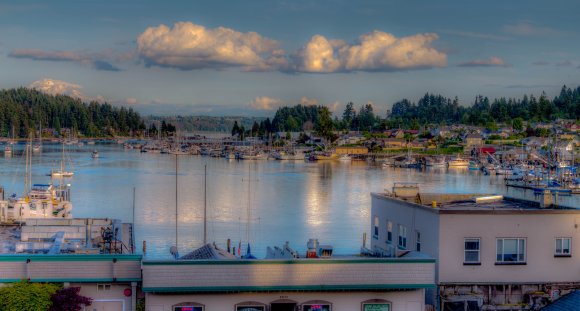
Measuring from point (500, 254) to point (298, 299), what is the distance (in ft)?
17.6

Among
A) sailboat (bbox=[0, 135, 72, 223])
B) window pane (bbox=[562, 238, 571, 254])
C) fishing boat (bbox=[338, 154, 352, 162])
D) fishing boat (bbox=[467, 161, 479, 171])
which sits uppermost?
window pane (bbox=[562, 238, 571, 254])

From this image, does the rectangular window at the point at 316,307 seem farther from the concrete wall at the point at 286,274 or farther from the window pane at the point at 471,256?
the window pane at the point at 471,256

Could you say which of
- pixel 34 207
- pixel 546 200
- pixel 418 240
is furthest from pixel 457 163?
pixel 418 240

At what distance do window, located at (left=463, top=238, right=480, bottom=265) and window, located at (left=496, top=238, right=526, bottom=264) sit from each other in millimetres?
491

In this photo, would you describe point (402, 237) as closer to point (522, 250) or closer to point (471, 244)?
point (471, 244)

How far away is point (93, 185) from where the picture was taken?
295 ft

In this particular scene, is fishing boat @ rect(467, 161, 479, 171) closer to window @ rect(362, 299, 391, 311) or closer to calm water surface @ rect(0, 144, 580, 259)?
calm water surface @ rect(0, 144, 580, 259)

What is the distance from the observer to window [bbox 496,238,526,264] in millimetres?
17641

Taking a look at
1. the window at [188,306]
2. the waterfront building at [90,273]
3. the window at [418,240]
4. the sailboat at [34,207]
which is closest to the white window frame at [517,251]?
the window at [418,240]

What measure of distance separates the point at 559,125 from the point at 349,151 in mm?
50830

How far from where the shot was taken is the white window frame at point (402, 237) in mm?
19219

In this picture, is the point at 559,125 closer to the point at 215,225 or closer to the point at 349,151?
the point at 349,151

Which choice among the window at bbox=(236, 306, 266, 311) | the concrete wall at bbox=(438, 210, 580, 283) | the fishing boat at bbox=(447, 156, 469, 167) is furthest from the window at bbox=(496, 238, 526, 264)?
the fishing boat at bbox=(447, 156, 469, 167)

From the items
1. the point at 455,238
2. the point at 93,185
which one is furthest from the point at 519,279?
the point at 93,185
